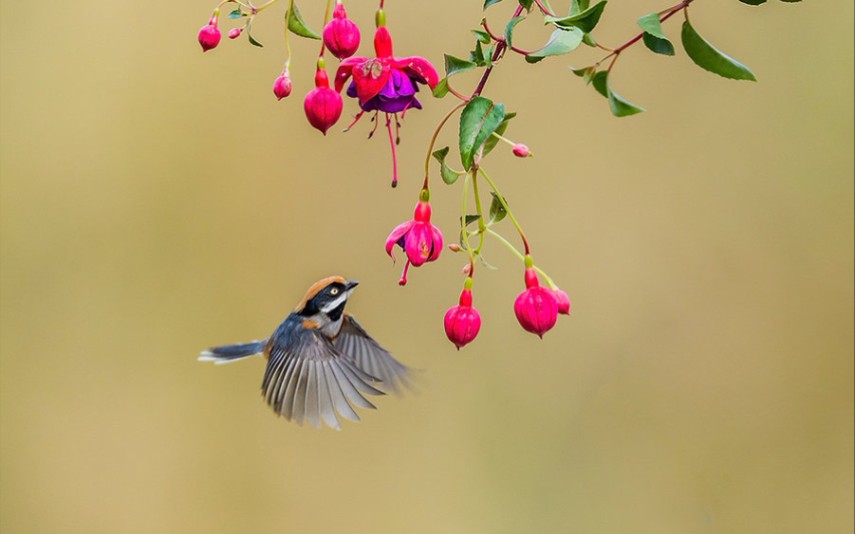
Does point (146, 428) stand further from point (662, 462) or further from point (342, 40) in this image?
point (342, 40)

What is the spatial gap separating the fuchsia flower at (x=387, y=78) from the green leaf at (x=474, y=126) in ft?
0.36

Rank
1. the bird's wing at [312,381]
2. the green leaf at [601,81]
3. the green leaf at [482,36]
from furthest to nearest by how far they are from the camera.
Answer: the bird's wing at [312,381]
the green leaf at [601,81]
the green leaf at [482,36]

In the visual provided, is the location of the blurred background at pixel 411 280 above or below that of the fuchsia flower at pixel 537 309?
below

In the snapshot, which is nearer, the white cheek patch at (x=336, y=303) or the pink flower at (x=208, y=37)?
the pink flower at (x=208, y=37)

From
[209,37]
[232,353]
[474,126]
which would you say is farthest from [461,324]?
[232,353]

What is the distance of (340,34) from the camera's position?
717 mm

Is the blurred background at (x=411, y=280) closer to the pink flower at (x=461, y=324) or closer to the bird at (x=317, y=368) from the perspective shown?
the bird at (x=317, y=368)

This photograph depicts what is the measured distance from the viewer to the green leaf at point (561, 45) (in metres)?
0.66

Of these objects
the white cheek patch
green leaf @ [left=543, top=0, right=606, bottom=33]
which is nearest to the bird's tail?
the white cheek patch

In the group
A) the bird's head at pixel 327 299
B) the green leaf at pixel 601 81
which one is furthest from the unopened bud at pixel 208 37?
the bird's head at pixel 327 299

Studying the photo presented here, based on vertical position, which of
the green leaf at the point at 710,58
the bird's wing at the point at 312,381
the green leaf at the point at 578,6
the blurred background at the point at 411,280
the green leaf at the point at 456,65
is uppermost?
the green leaf at the point at 578,6

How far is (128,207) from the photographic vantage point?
2258mm

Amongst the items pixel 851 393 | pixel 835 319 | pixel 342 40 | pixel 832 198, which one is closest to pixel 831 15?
pixel 832 198

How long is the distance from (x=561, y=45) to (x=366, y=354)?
0.83 metres
